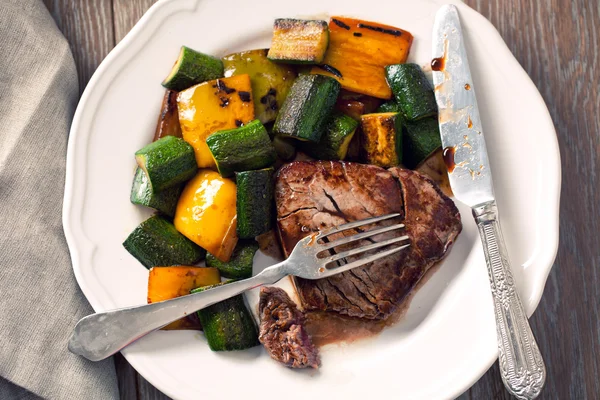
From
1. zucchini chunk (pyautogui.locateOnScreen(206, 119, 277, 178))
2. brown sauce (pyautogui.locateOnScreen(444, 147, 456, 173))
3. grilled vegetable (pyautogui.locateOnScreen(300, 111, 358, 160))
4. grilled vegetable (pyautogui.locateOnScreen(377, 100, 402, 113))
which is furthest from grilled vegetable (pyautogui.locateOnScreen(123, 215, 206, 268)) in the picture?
brown sauce (pyautogui.locateOnScreen(444, 147, 456, 173))

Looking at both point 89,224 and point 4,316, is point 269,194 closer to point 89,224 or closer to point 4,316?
point 89,224

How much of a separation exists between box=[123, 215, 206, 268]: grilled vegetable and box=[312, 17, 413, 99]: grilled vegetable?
1114 mm

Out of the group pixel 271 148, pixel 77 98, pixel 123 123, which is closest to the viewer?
pixel 271 148

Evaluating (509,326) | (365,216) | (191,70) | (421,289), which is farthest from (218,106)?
(509,326)

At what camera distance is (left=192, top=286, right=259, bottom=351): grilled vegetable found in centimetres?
284

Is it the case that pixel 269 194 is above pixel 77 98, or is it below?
below

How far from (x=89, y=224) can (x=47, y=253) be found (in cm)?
27

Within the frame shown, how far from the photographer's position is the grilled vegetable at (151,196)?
9.42 ft

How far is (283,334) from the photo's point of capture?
282 cm

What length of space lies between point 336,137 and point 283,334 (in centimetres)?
102

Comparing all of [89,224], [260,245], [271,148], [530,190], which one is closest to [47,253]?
[89,224]

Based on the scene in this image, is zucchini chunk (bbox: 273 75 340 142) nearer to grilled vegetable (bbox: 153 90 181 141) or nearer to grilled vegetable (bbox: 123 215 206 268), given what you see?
grilled vegetable (bbox: 153 90 181 141)

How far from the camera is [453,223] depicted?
286cm

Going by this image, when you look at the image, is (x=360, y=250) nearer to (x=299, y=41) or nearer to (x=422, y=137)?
(x=422, y=137)
